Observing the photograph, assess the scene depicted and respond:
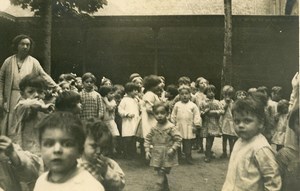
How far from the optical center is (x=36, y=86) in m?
3.30

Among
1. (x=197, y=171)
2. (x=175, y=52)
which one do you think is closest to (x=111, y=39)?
(x=175, y=52)

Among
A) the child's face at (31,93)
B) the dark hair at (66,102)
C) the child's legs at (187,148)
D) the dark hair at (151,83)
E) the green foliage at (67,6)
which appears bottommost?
the child's legs at (187,148)

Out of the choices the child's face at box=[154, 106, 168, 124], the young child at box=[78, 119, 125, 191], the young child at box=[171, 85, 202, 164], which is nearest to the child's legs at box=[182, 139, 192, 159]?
the young child at box=[171, 85, 202, 164]

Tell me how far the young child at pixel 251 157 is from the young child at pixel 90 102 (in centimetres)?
298

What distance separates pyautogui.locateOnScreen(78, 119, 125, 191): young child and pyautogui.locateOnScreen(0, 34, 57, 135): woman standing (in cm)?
170

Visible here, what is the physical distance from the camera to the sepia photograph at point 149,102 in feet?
7.71

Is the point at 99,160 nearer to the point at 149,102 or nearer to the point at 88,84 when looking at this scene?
the point at 149,102

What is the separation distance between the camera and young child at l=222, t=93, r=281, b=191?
236 centimetres

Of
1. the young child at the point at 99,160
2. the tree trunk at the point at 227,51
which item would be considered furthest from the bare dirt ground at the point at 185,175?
the tree trunk at the point at 227,51

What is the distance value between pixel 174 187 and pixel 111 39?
25.8ft

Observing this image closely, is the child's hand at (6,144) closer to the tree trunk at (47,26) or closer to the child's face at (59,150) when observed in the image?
the child's face at (59,150)

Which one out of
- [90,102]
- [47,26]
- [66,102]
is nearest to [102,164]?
[66,102]

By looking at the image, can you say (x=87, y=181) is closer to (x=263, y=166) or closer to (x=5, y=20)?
(x=263, y=166)

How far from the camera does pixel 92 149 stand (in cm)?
245
